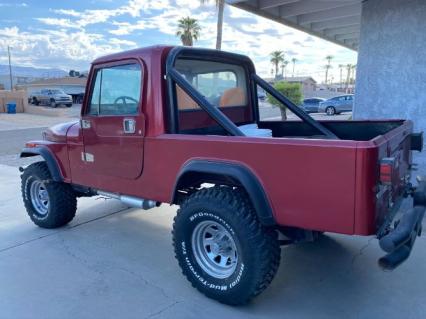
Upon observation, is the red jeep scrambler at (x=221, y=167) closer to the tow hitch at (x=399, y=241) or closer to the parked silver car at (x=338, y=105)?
the tow hitch at (x=399, y=241)

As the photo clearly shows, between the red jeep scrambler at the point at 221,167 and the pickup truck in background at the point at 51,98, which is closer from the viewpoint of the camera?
the red jeep scrambler at the point at 221,167

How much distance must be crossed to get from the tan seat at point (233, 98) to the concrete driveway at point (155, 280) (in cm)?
171

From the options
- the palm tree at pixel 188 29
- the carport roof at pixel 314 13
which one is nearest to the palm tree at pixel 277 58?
the palm tree at pixel 188 29

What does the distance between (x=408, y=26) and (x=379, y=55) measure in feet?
1.96

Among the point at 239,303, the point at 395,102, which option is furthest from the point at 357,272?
the point at 395,102

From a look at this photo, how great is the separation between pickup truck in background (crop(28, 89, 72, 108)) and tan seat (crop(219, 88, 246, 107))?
32593 millimetres

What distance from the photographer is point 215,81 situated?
418cm

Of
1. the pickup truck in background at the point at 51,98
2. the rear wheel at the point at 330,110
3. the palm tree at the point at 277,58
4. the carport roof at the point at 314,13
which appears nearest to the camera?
the carport roof at the point at 314,13

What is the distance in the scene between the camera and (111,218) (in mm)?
5223

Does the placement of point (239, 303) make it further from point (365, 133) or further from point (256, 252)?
point (365, 133)

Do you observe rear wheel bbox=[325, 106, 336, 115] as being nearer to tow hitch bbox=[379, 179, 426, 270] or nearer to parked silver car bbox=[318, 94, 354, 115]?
parked silver car bbox=[318, 94, 354, 115]

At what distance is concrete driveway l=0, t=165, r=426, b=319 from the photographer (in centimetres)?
301

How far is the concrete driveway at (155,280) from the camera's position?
3.01m

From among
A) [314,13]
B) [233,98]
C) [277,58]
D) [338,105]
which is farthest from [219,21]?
[277,58]
